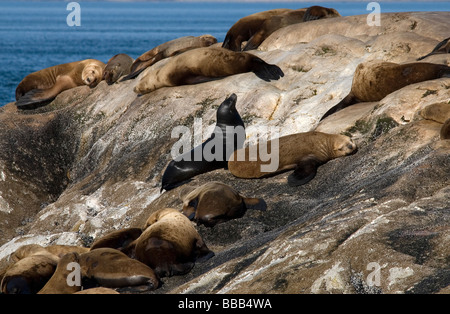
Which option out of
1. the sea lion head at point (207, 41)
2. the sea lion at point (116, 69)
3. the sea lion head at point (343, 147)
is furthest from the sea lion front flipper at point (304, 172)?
the sea lion head at point (207, 41)

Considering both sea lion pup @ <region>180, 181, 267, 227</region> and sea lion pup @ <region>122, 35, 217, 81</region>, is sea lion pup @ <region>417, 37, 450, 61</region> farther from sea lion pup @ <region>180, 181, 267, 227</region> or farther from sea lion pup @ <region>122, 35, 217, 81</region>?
sea lion pup @ <region>122, 35, 217, 81</region>

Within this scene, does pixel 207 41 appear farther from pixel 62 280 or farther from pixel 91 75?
pixel 62 280

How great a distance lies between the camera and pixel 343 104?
8.77m

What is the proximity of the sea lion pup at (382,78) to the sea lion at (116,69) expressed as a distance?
5238 millimetres

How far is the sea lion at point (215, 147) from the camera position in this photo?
843cm

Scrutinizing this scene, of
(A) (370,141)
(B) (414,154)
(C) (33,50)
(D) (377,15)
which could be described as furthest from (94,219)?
(C) (33,50)

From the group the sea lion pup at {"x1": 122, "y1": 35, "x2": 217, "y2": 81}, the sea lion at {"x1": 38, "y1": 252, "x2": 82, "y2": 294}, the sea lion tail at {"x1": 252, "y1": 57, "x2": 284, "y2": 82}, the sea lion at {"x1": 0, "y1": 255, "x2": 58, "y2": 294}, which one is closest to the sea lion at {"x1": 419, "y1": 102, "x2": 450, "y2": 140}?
the sea lion tail at {"x1": 252, "y1": 57, "x2": 284, "y2": 82}

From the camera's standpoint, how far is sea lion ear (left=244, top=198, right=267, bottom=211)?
22.0 feet

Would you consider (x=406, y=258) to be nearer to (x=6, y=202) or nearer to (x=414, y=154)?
(x=414, y=154)

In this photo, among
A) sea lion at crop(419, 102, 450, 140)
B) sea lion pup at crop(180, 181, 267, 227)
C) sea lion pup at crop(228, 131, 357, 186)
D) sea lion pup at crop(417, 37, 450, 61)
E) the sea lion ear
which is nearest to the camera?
sea lion pup at crop(180, 181, 267, 227)

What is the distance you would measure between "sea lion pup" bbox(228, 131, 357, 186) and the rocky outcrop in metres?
0.11

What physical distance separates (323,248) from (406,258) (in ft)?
2.02

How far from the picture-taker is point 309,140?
25.1 ft

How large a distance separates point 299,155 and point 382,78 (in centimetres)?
181
